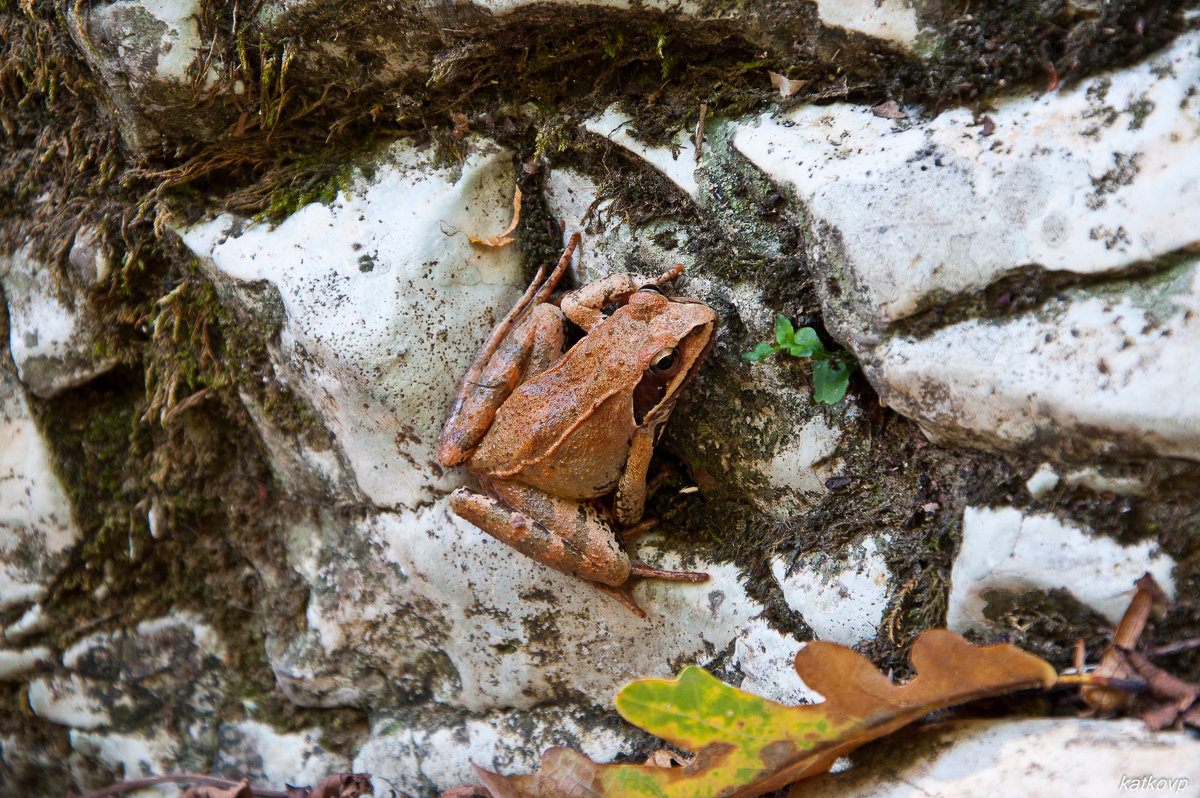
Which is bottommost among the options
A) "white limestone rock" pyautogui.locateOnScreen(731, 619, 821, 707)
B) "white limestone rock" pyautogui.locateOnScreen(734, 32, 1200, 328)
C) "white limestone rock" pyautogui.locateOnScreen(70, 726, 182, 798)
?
"white limestone rock" pyautogui.locateOnScreen(70, 726, 182, 798)

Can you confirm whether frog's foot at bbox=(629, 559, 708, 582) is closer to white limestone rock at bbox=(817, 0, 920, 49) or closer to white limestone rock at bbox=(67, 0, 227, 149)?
white limestone rock at bbox=(817, 0, 920, 49)

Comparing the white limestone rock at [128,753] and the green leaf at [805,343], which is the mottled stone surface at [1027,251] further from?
the white limestone rock at [128,753]

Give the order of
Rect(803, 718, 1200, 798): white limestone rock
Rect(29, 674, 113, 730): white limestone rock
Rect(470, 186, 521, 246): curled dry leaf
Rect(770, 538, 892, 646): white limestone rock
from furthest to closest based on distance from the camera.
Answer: Rect(29, 674, 113, 730): white limestone rock, Rect(470, 186, 521, 246): curled dry leaf, Rect(770, 538, 892, 646): white limestone rock, Rect(803, 718, 1200, 798): white limestone rock

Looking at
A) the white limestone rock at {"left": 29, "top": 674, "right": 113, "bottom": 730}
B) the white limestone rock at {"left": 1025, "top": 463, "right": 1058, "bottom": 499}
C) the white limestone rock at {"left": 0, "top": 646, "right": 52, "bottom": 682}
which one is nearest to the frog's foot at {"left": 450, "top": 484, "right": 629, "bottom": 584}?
the white limestone rock at {"left": 1025, "top": 463, "right": 1058, "bottom": 499}

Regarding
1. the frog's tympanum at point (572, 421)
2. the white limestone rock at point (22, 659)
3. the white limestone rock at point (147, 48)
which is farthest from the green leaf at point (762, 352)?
the white limestone rock at point (22, 659)

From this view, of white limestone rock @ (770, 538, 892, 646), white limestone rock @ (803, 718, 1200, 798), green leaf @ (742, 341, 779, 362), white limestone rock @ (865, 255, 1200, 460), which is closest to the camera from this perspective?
white limestone rock @ (803, 718, 1200, 798)

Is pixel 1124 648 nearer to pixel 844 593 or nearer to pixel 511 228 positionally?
pixel 844 593

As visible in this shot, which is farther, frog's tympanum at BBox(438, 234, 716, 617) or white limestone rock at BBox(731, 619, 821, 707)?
frog's tympanum at BBox(438, 234, 716, 617)
